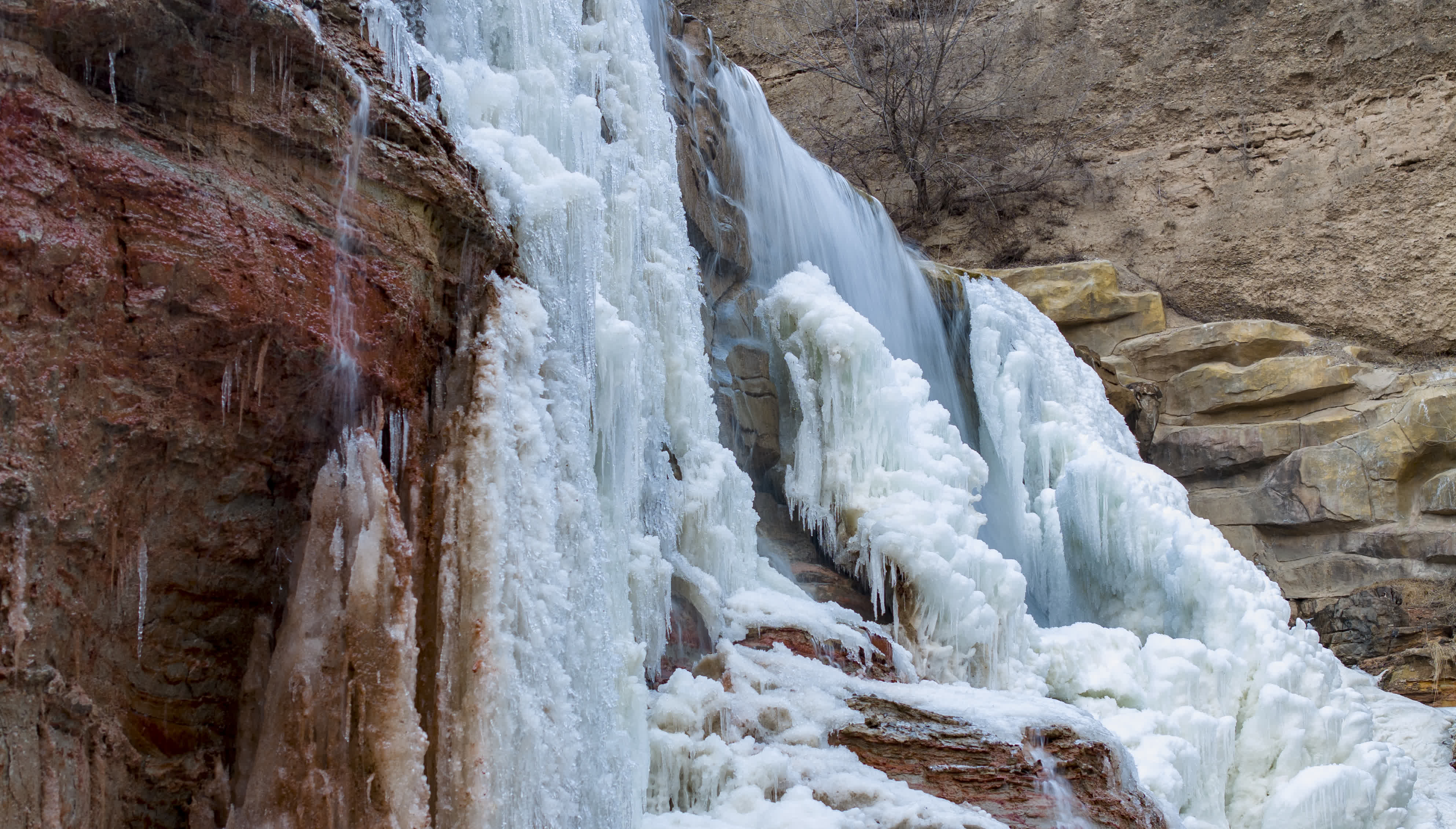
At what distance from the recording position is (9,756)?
256 cm

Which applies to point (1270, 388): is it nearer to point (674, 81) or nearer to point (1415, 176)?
point (1415, 176)

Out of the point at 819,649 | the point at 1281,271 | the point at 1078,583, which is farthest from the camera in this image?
the point at 1281,271

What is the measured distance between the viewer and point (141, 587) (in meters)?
2.95

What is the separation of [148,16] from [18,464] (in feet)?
3.82

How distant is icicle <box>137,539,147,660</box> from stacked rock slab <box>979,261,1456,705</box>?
8.45 m

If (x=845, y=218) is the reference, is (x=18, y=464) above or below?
below

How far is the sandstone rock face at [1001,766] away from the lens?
13.7ft

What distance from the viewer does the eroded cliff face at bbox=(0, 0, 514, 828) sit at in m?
2.67

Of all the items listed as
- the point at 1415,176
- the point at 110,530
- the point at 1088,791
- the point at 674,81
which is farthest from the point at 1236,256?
the point at 110,530

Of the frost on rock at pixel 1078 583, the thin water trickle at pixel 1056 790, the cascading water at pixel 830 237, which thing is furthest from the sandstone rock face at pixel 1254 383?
the thin water trickle at pixel 1056 790

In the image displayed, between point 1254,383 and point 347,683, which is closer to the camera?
point 347,683

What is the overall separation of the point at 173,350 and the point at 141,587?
0.59 meters

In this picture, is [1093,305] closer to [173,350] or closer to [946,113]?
[946,113]

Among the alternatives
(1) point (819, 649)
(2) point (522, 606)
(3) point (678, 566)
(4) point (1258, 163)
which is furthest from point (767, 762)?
(4) point (1258, 163)
